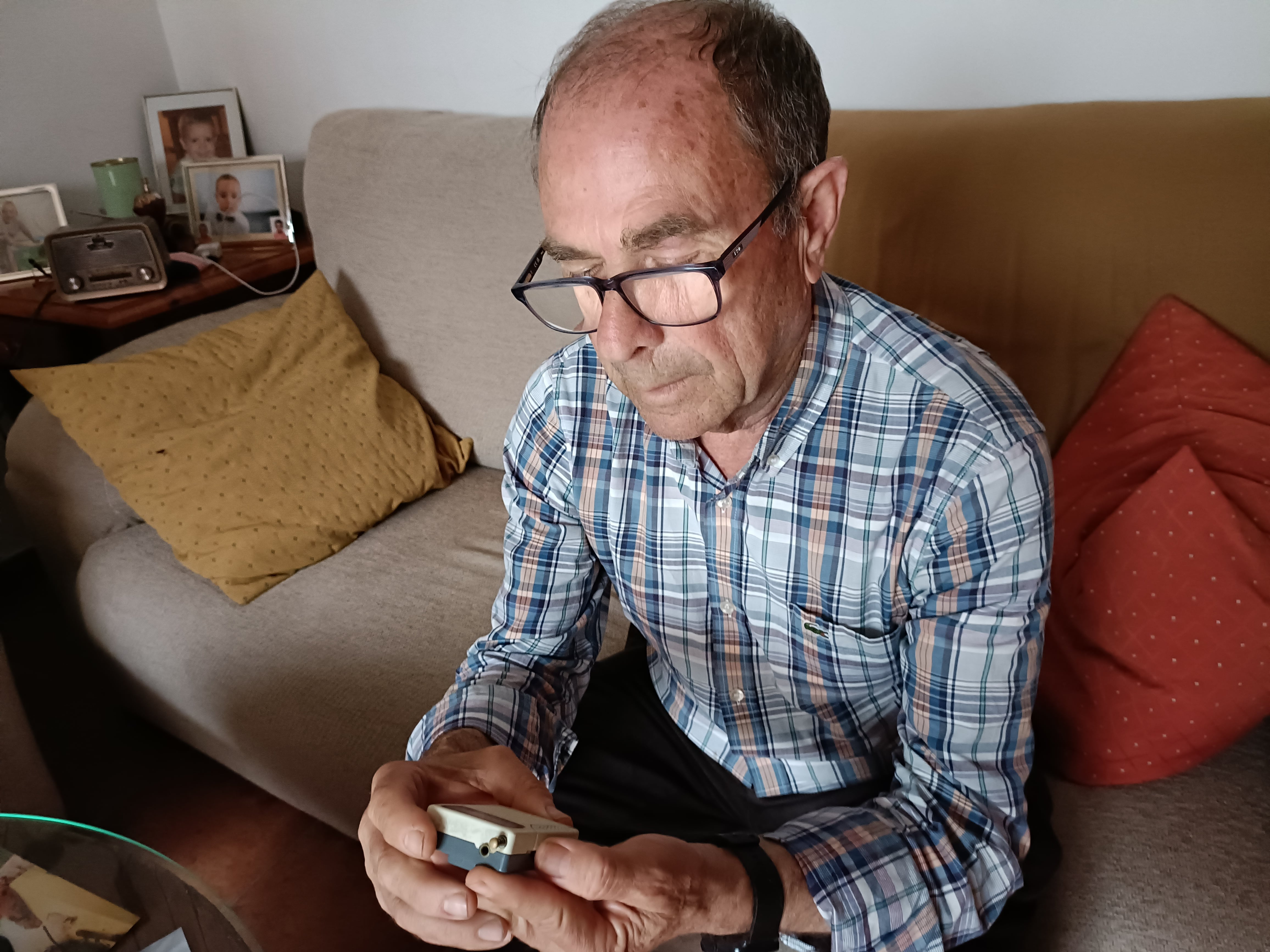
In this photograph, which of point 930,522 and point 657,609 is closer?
point 930,522

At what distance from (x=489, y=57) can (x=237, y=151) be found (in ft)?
3.03

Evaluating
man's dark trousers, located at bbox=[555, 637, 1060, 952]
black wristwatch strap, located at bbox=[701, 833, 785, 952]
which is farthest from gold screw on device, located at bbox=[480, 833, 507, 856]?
man's dark trousers, located at bbox=[555, 637, 1060, 952]

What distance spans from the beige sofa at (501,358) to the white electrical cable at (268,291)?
0.49ft

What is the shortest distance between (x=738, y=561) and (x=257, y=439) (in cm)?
105

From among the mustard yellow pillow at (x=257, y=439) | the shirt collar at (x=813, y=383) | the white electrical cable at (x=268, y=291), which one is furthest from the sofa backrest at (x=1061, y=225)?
the white electrical cable at (x=268, y=291)

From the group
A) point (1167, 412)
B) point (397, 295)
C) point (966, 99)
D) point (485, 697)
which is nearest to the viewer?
point (485, 697)

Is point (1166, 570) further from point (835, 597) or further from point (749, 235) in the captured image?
point (749, 235)

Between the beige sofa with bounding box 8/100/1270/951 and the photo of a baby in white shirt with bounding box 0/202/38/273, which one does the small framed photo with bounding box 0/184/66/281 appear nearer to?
the photo of a baby in white shirt with bounding box 0/202/38/273

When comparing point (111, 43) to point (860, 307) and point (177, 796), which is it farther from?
point (860, 307)

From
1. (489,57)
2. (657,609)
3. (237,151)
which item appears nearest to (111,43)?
(237,151)

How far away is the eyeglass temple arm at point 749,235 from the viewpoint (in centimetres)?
72

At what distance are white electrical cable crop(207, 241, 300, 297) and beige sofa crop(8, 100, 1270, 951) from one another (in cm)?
15

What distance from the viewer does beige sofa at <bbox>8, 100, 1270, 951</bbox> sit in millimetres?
975

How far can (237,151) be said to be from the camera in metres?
2.45
